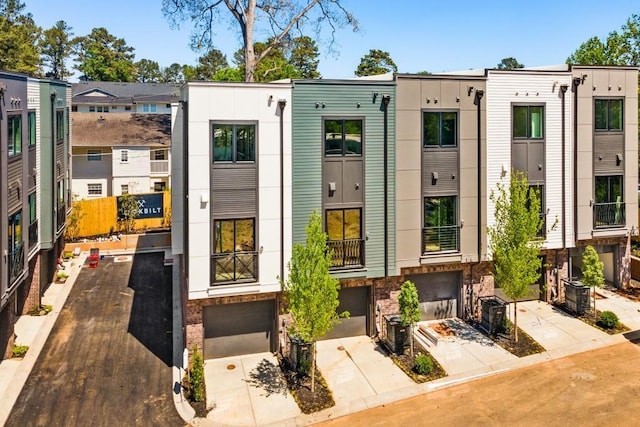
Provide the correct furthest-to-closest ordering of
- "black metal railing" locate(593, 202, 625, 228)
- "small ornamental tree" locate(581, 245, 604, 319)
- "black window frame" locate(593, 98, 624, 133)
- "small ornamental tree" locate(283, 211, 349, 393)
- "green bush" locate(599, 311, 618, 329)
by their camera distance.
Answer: "black metal railing" locate(593, 202, 625, 228) < "black window frame" locate(593, 98, 624, 133) < "small ornamental tree" locate(581, 245, 604, 319) < "green bush" locate(599, 311, 618, 329) < "small ornamental tree" locate(283, 211, 349, 393)

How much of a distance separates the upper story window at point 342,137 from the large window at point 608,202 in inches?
438

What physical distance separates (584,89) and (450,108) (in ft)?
21.1

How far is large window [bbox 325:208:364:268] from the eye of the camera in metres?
16.9

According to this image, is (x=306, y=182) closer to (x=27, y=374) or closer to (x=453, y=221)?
(x=453, y=221)

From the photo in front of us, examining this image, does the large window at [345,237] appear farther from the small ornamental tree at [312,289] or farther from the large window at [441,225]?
the small ornamental tree at [312,289]

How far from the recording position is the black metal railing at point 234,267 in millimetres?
15570

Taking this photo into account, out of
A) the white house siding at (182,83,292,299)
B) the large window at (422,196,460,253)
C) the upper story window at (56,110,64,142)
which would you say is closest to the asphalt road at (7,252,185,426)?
the white house siding at (182,83,292,299)

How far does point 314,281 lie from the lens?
13336 millimetres

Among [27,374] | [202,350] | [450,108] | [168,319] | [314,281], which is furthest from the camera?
[168,319]

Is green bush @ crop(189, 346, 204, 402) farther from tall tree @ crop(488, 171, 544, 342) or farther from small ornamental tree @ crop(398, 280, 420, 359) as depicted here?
tall tree @ crop(488, 171, 544, 342)

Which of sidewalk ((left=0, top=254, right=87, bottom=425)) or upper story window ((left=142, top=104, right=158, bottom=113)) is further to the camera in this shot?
upper story window ((left=142, top=104, right=158, bottom=113))

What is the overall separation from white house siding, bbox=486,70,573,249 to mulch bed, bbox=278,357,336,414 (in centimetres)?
936

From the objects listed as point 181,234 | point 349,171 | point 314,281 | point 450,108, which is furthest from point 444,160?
point 181,234

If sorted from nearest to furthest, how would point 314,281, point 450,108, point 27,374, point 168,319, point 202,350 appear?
point 314,281 → point 27,374 → point 202,350 → point 450,108 → point 168,319
